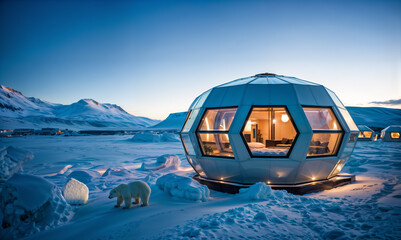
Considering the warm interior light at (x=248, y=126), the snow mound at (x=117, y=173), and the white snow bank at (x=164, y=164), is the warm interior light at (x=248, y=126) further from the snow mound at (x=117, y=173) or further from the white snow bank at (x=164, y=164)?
the snow mound at (x=117, y=173)

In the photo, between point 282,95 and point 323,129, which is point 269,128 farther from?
point 282,95

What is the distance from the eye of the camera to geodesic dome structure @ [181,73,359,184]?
6566mm

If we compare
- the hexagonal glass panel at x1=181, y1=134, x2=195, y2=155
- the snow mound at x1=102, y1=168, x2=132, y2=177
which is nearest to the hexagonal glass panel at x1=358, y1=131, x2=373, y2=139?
the hexagonal glass panel at x1=181, y1=134, x2=195, y2=155

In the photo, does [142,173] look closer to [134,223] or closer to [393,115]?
[134,223]

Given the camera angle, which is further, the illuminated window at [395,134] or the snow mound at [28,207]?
the illuminated window at [395,134]

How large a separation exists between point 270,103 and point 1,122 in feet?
491

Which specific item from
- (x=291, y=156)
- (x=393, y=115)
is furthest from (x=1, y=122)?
(x=393, y=115)

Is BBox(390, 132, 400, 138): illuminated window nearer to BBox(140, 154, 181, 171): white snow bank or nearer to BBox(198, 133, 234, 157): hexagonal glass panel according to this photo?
BBox(140, 154, 181, 171): white snow bank

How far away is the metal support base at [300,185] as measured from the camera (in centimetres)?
664

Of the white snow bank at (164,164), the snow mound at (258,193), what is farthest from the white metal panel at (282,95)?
the white snow bank at (164,164)

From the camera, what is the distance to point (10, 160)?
9086 mm

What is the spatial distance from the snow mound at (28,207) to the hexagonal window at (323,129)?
22.0 ft

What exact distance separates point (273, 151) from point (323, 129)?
1635 millimetres

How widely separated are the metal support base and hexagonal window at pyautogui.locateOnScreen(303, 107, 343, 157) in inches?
36.7
